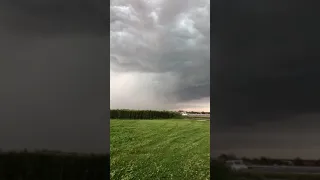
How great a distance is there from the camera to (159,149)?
4.80 metres

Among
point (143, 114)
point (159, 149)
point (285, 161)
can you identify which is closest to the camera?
point (285, 161)

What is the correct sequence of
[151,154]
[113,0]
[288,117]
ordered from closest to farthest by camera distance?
[288,117] → [113,0] → [151,154]

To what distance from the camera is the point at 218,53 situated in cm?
311

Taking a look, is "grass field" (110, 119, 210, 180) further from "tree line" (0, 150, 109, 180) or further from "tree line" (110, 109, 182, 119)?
"tree line" (0, 150, 109, 180)

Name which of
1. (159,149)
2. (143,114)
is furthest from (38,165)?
(159,149)

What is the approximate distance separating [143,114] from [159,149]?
528 millimetres

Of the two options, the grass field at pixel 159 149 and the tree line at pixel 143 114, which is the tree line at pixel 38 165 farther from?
the grass field at pixel 159 149

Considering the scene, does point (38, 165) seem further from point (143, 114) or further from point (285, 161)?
point (285, 161)

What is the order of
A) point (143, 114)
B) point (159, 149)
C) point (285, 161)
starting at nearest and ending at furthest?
point (285, 161) → point (143, 114) → point (159, 149)

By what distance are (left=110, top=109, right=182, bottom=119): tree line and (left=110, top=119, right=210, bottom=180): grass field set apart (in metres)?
0.08

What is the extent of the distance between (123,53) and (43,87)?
1.47 m

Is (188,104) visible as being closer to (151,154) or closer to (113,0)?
(151,154)

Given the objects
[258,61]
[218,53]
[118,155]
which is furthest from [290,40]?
[118,155]

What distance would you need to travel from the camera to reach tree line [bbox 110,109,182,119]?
457cm
